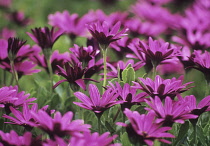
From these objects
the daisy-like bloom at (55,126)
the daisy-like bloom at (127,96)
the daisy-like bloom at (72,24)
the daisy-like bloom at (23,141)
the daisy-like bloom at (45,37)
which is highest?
the daisy-like bloom at (72,24)

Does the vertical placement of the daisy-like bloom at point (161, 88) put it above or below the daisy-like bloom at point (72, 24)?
below

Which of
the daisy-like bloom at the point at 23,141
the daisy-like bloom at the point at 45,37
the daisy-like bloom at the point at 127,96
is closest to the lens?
the daisy-like bloom at the point at 23,141

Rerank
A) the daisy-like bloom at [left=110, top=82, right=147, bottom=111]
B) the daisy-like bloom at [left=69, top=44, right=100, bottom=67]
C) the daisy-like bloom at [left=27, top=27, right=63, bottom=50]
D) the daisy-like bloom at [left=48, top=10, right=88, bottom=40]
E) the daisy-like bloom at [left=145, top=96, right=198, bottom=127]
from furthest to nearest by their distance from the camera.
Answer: the daisy-like bloom at [left=48, top=10, right=88, bottom=40], the daisy-like bloom at [left=27, top=27, right=63, bottom=50], the daisy-like bloom at [left=69, top=44, right=100, bottom=67], the daisy-like bloom at [left=110, top=82, right=147, bottom=111], the daisy-like bloom at [left=145, top=96, right=198, bottom=127]

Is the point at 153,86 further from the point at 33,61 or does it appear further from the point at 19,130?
the point at 33,61

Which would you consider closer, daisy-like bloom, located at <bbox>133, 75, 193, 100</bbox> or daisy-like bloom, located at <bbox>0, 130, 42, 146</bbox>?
daisy-like bloom, located at <bbox>0, 130, 42, 146</bbox>

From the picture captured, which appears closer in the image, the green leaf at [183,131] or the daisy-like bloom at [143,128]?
the daisy-like bloom at [143,128]

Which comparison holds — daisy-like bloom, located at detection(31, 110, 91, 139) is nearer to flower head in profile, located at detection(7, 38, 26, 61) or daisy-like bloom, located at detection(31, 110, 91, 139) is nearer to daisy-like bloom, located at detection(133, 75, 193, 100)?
daisy-like bloom, located at detection(133, 75, 193, 100)

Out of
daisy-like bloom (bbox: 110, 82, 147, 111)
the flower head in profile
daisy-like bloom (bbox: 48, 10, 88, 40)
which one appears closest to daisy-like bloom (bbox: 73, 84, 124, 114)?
daisy-like bloom (bbox: 110, 82, 147, 111)

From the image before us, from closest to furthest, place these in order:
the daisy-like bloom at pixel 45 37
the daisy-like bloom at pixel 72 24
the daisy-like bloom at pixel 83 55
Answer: the daisy-like bloom at pixel 83 55
the daisy-like bloom at pixel 45 37
the daisy-like bloom at pixel 72 24

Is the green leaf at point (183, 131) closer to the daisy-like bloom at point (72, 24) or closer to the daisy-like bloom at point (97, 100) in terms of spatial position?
the daisy-like bloom at point (97, 100)

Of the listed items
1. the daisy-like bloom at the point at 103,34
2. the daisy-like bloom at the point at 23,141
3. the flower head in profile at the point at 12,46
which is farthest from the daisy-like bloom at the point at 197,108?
the flower head in profile at the point at 12,46

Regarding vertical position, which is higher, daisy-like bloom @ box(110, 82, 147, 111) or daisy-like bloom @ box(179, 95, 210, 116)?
daisy-like bloom @ box(110, 82, 147, 111)
